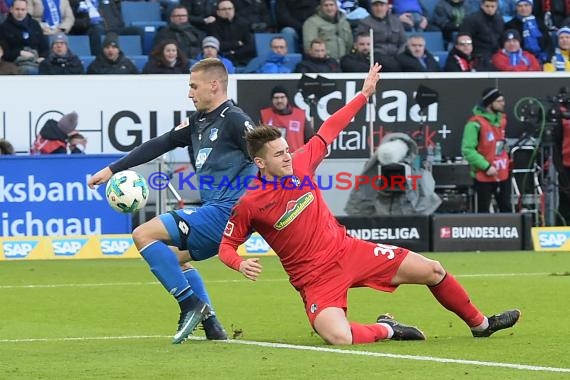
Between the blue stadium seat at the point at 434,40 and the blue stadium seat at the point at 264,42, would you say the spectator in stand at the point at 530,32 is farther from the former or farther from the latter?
the blue stadium seat at the point at 264,42

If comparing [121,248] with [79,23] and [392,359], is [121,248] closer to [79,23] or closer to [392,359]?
[79,23]

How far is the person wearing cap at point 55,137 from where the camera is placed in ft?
63.8

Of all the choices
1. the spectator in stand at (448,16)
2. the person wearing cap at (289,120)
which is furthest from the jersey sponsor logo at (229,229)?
the spectator in stand at (448,16)

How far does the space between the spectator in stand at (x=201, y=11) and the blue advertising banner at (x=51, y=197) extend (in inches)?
162

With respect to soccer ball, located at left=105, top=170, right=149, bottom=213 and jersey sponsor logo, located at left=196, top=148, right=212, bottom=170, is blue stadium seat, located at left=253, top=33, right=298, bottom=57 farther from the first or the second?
jersey sponsor logo, located at left=196, top=148, right=212, bottom=170

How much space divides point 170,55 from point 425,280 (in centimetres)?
1113

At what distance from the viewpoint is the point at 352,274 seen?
9875mm

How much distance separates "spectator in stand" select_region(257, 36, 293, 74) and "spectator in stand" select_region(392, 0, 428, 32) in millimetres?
2898

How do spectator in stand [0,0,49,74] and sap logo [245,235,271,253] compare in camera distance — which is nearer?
sap logo [245,235,271,253]

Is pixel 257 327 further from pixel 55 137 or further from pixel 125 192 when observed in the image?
pixel 55 137

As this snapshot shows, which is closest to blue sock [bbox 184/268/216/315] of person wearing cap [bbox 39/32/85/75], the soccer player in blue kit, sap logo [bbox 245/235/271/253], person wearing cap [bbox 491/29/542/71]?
the soccer player in blue kit

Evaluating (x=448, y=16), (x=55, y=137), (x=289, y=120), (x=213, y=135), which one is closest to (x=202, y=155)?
(x=213, y=135)

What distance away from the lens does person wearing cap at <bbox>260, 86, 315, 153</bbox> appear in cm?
1991

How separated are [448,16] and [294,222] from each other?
14576 mm
